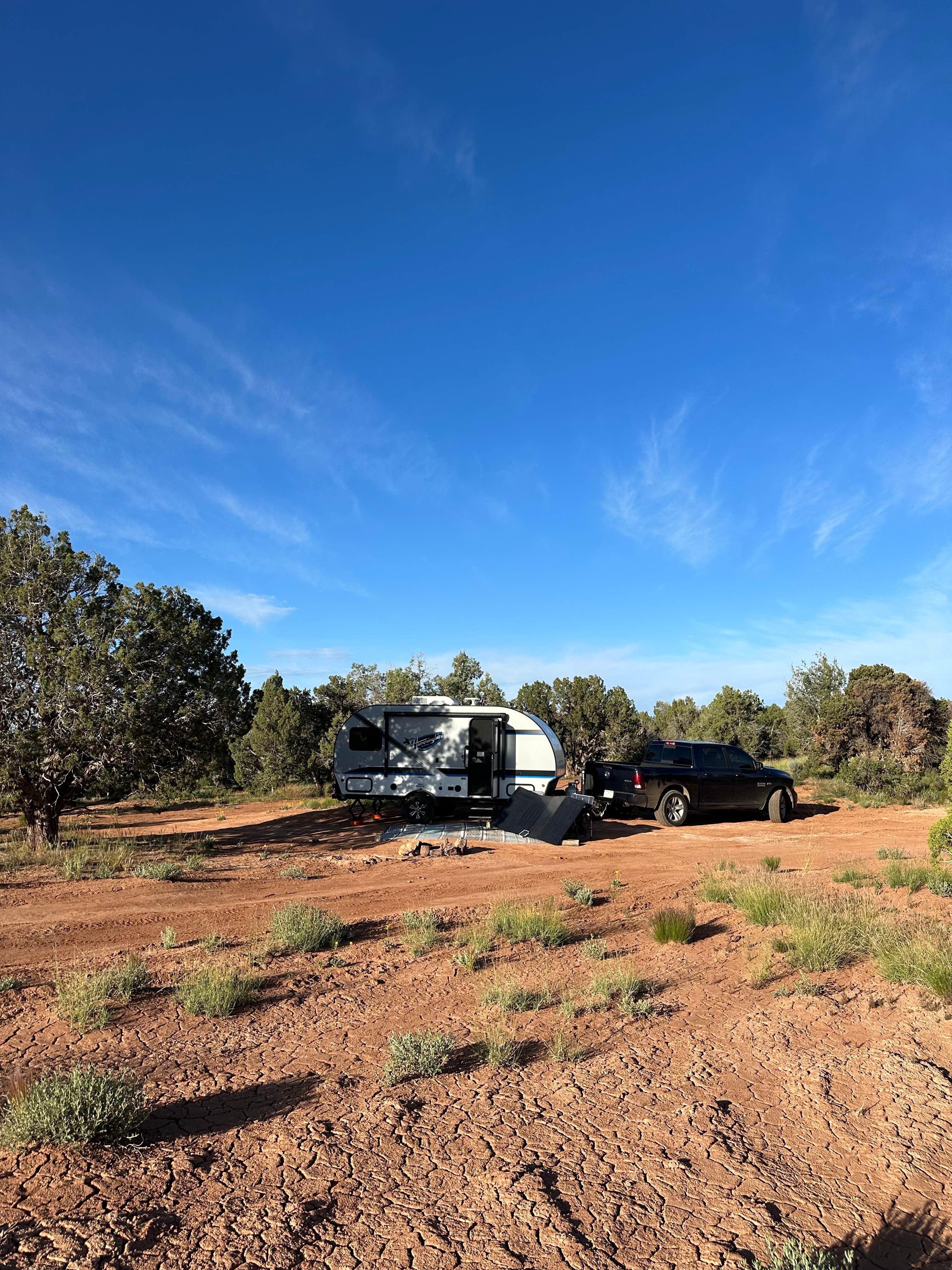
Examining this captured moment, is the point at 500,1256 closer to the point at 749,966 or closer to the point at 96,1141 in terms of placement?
the point at 96,1141

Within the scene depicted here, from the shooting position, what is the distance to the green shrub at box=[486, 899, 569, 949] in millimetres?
8211

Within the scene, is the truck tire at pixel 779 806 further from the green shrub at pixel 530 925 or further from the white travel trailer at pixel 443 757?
the green shrub at pixel 530 925

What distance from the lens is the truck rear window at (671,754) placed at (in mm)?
18453

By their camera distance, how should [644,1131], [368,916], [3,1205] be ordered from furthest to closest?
[368,916] < [644,1131] < [3,1205]

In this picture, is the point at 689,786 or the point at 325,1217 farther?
the point at 689,786

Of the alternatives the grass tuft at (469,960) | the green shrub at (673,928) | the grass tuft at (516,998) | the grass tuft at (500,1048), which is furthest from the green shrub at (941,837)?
the grass tuft at (500,1048)

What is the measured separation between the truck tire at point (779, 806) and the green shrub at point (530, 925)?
1218 centimetres

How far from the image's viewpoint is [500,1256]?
10.6ft

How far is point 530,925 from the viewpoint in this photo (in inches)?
328

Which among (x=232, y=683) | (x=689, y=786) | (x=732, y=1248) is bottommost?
(x=732, y=1248)

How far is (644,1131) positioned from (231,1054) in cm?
286

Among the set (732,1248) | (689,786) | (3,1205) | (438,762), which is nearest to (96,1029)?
(3,1205)

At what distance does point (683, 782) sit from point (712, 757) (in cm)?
109

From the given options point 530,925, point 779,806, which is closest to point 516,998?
point 530,925
